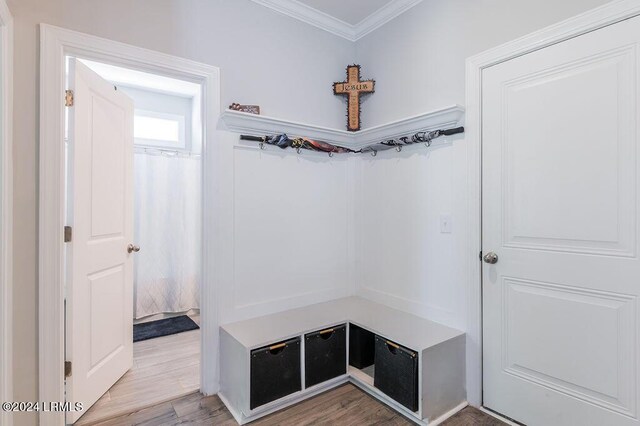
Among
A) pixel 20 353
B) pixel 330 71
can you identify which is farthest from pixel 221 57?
pixel 20 353

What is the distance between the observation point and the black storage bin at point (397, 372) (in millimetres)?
1815

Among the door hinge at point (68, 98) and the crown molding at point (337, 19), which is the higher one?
the crown molding at point (337, 19)

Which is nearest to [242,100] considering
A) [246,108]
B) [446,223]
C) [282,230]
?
[246,108]

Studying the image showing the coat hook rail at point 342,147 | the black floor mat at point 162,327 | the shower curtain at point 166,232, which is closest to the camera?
the coat hook rail at point 342,147

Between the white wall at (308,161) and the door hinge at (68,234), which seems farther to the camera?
the door hinge at (68,234)

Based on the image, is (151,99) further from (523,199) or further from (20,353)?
(523,199)

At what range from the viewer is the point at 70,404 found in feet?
5.84

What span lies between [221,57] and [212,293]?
1579 mm

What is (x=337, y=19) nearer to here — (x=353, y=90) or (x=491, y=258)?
(x=353, y=90)

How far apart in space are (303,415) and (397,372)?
24.0 inches

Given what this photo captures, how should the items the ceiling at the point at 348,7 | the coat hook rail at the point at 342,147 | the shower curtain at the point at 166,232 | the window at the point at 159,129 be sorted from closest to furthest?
1. the coat hook rail at the point at 342,147
2. the ceiling at the point at 348,7
3. the shower curtain at the point at 166,232
4. the window at the point at 159,129

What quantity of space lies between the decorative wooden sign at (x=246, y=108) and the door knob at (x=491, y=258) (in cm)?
176

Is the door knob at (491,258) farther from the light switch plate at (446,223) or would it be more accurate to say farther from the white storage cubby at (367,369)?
the white storage cubby at (367,369)

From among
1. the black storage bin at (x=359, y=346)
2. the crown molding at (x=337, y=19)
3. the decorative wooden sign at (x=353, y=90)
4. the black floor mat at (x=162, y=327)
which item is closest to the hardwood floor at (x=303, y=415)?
the black storage bin at (x=359, y=346)
